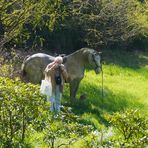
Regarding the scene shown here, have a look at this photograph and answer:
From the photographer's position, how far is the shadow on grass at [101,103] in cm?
1488

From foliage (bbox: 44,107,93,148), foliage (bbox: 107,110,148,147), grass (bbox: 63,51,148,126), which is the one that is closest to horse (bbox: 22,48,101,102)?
grass (bbox: 63,51,148,126)

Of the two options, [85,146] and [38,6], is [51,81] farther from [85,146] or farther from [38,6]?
[85,146]

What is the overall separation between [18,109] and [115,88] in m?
12.0

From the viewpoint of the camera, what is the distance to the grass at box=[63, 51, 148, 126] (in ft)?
50.2

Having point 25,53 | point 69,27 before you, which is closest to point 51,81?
point 25,53

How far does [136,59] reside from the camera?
27.3 metres

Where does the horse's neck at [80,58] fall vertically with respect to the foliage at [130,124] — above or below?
below

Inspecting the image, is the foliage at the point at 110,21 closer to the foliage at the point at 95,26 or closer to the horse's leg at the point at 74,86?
the foliage at the point at 95,26

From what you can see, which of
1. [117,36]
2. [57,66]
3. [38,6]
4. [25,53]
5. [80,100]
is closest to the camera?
[38,6]

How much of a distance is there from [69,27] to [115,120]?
654 inches

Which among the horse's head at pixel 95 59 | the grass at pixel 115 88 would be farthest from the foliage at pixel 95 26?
the horse's head at pixel 95 59

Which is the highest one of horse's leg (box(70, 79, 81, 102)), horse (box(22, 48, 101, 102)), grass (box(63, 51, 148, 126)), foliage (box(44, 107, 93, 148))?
foliage (box(44, 107, 93, 148))

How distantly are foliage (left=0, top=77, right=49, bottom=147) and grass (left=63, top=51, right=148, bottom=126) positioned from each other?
232 inches

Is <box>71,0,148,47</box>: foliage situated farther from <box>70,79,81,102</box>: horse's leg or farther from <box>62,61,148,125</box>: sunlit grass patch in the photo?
<box>70,79,81,102</box>: horse's leg
